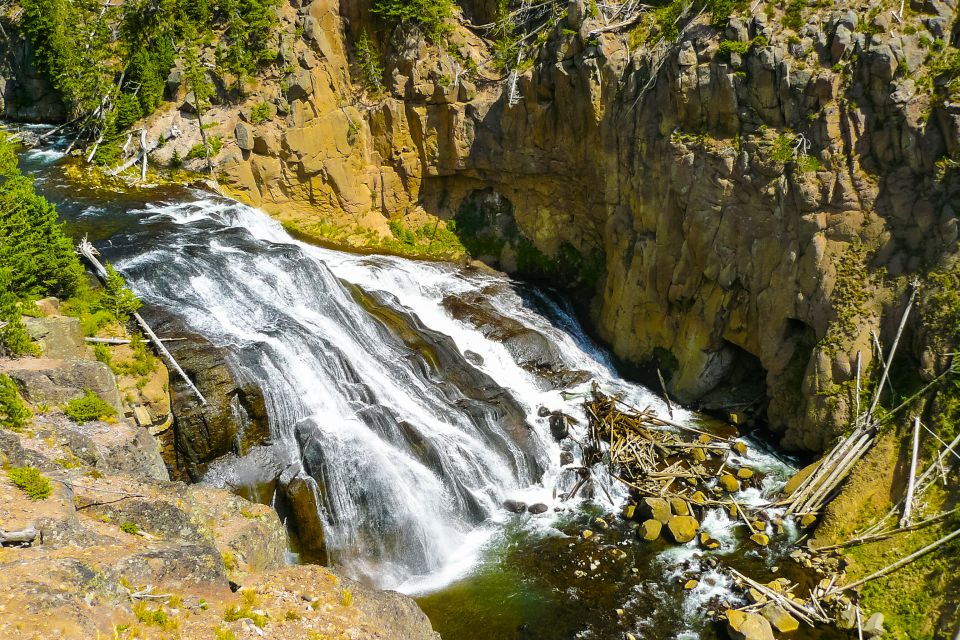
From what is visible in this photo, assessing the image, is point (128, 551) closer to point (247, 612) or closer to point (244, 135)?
Result: point (247, 612)

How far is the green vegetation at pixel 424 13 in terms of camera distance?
31953 millimetres

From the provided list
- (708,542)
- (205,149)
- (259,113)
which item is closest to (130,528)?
(708,542)

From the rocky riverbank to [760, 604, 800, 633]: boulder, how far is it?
8.39m

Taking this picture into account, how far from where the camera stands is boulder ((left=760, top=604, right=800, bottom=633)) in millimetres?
15885

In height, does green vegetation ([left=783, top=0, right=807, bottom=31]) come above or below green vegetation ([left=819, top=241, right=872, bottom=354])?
above

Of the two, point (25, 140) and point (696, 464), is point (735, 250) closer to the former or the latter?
point (696, 464)

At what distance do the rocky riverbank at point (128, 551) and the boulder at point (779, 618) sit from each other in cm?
839

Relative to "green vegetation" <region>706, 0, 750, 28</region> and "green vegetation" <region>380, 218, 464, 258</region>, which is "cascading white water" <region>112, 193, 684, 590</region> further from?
"green vegetation" <region>706, 0, 750, 28</region>

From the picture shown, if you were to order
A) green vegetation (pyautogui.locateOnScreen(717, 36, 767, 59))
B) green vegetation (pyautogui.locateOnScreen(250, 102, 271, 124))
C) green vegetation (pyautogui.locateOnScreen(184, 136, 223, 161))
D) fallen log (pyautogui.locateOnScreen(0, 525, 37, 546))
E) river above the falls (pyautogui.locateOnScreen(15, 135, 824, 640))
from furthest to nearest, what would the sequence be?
green vegetation (pyautogui.locateOnScreen(250, 102, 271, 124)) < green vegetation (pyautogui.locateOnScreen(184, 136, 223, 161)) < green vegetation (pyautogui.locateOnScreen(717, 36, 767, 59)) < river above the falls (pyautogui.locateOnScreen(15, 135, 824, 640)) < fallen log (pyautogui.locateOnScreen(0, 525, 37, 546))

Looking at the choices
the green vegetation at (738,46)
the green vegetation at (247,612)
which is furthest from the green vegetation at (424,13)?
the green vegetation at (247,612)

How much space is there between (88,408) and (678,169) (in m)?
19.1

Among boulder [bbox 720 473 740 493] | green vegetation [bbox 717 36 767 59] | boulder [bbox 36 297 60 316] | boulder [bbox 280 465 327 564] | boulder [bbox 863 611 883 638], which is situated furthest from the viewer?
green vegetation [bbox 717 36 767 59]

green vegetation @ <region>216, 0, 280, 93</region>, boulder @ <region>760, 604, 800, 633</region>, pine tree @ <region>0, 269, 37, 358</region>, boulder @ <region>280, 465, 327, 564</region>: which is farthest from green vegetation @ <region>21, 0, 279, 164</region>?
boulder @ <region>760, 604, 800, 633</region>

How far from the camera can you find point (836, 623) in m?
15.9
